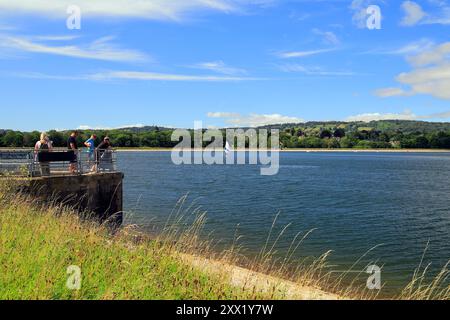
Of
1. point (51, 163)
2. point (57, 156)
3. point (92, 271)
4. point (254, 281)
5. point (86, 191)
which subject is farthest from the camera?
point (86, 191)

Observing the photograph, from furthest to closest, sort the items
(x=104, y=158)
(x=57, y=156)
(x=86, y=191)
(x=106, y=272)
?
(x=104, y=158) → (x=86, y=191) → (x=57, y=156) → (x=106, y=272)

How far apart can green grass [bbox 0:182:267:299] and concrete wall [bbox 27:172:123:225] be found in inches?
279

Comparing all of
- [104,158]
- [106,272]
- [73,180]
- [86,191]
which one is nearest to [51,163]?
[73,180]

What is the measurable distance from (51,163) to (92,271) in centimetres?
1227

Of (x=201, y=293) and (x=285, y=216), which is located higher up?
(x=201, y=293)

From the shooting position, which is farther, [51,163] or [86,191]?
[86,191]

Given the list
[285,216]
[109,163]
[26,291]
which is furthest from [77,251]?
[285,216]

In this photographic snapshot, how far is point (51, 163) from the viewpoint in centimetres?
1780

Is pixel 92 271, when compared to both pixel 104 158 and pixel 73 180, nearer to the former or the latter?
pixel 73 180

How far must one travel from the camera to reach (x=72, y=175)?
17.9 m

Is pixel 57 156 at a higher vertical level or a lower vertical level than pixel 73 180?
higher

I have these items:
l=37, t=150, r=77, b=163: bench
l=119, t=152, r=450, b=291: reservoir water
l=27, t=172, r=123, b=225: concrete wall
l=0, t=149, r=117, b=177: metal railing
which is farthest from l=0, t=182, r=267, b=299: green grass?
l=119, t=152, r=450, b=291: reservoir water
